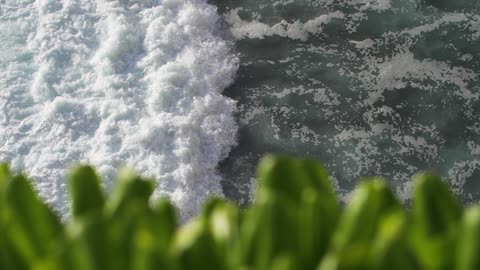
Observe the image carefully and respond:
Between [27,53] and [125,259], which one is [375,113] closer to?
[27,53]

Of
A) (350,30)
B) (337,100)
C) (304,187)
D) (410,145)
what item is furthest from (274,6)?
(304,187)

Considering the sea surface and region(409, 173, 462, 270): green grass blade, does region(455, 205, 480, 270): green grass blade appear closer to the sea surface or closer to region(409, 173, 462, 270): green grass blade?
region(409, 173, 462, 270): green grass blade

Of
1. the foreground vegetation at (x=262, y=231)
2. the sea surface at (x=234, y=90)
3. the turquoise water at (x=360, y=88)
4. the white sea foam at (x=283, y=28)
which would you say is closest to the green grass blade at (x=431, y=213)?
the foreground vegetation at (x=262, y=231)

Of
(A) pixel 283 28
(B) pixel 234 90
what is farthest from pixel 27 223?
(A) pixel 283 28

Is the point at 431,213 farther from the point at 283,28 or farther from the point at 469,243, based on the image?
the point at 283,28

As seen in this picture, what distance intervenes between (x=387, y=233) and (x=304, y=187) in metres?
0.22

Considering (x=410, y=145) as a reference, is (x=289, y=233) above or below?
above

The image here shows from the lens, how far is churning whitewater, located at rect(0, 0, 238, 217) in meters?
4.74

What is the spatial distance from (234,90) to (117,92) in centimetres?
73

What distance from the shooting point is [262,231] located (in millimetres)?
1132

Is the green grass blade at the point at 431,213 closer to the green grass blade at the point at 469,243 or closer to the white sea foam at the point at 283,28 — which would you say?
the green grass blade at the point at 469,243

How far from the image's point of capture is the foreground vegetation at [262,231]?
1.08m

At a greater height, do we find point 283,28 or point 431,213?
point 431,213

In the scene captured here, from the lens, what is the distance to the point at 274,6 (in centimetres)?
589
